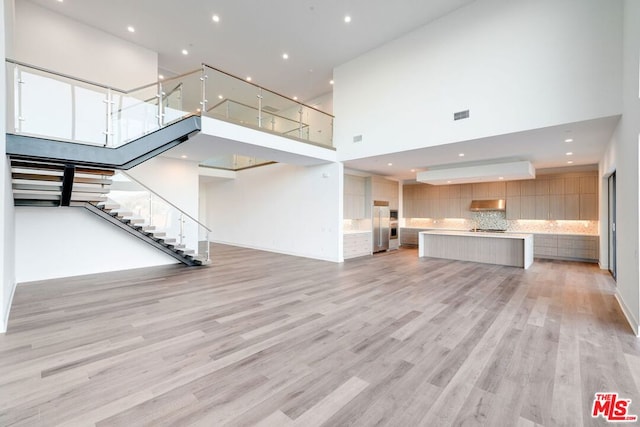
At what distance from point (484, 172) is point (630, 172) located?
4682mm

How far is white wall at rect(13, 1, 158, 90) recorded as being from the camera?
6578 millimetres

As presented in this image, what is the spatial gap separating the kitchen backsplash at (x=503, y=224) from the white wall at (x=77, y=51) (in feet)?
38.9

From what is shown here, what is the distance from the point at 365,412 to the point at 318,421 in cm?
38

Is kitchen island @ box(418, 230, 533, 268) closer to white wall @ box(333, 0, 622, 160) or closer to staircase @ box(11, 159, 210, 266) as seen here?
white wall @ box(333, 0, 622, 160)

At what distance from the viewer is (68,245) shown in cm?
656

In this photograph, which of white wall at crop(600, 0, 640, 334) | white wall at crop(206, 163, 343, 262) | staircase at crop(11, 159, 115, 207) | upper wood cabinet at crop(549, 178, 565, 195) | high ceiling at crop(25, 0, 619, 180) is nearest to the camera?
white wall at crop(600, 0, 640, 334)

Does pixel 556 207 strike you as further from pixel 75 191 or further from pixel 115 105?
pixel 75 191

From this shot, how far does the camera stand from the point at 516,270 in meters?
7.57

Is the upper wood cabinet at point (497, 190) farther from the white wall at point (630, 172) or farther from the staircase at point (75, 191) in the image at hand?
the staircase at point (75, 191)

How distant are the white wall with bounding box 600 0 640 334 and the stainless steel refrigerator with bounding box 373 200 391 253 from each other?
6.55m

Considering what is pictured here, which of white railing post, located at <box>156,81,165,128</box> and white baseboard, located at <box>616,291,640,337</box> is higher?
white railing post, located at <box>156,81,165,128</box>

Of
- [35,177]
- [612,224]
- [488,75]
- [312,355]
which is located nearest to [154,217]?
[35,177]

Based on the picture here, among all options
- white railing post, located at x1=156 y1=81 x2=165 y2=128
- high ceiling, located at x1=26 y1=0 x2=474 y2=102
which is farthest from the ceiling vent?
white railing post, located at x1=156 y1=81 x2=165 y2=128

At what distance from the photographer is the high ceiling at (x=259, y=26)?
6488 millimetres
